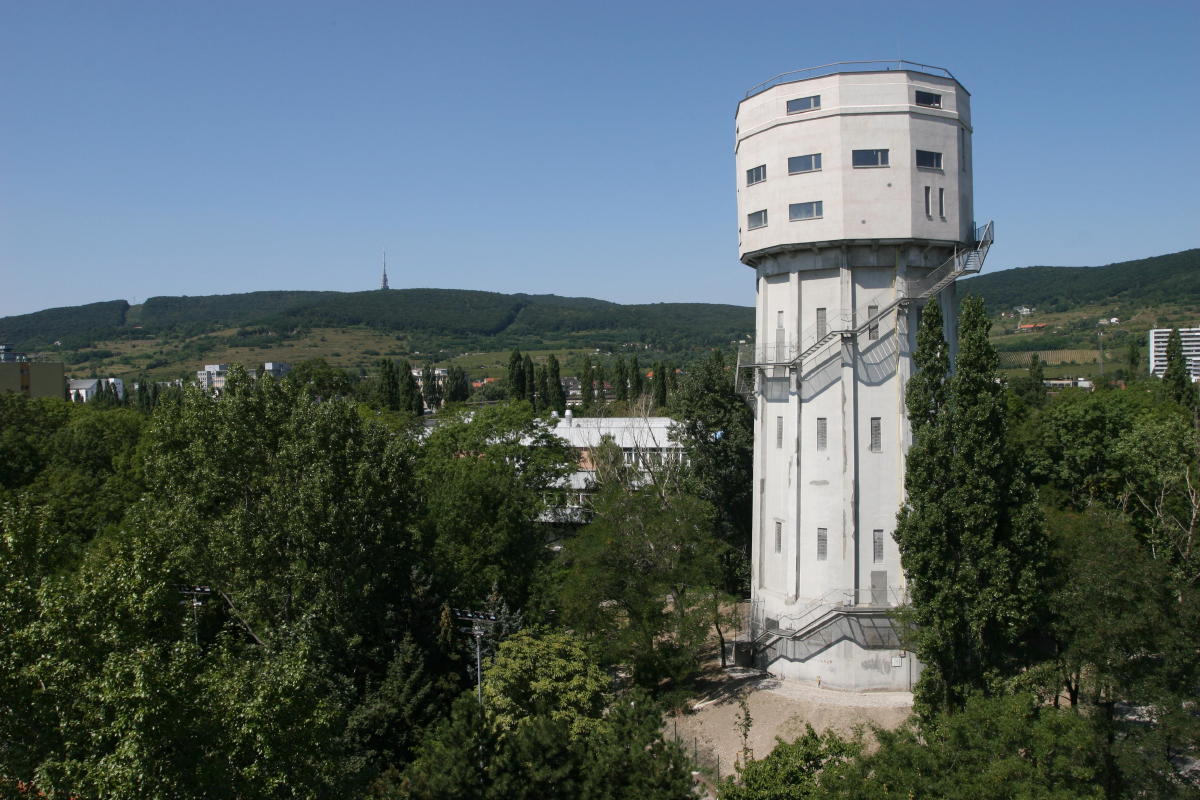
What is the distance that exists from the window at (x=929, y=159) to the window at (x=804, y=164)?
3.80 metres

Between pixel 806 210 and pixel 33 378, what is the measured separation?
357ft

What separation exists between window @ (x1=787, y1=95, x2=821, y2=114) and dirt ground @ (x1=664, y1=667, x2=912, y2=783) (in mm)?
22471

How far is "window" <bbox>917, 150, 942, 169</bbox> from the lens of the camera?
35.7m

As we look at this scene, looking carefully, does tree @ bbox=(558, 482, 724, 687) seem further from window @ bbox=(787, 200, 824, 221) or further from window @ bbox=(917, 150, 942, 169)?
window @ bbox=(917, 150, 942, 169)

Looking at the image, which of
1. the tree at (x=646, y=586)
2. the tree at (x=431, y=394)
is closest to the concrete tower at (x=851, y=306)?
the tree at (x=646, y=586)

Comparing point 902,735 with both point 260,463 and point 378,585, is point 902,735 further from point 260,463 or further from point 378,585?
point 260,463

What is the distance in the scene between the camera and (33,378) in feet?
372

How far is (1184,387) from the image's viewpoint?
64875 millimetres

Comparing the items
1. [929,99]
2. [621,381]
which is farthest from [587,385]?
[929,99]

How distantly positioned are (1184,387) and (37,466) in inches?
3032

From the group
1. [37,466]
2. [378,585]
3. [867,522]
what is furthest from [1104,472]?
[37,466]

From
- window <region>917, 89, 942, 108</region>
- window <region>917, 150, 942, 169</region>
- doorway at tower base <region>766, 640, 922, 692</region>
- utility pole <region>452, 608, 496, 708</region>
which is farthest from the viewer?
window <region>917, 89, 942, 108</region>

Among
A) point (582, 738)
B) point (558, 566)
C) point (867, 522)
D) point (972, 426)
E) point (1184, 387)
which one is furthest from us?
point (1184, 387)

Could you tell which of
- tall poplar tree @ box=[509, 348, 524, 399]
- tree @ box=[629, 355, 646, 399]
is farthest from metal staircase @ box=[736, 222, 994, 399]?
tall poplar tree @ box=[509, 348, 524, 399]
